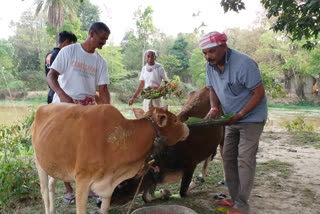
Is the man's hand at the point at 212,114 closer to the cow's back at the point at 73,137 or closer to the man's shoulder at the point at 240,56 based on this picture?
the man's shoulder at the point at 240,56

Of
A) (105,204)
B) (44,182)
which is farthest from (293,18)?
(44,182)

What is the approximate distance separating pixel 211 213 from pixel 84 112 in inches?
85.5

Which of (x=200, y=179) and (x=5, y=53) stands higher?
(x=5, y=53)

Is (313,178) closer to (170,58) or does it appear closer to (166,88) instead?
(166,88)

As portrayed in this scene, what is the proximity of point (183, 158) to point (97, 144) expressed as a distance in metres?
1.67

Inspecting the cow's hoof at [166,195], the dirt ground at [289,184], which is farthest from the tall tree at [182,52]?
the cow's hoof at [166,195]

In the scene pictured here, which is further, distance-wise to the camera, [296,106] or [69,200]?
[296,106]

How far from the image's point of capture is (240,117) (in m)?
3.30

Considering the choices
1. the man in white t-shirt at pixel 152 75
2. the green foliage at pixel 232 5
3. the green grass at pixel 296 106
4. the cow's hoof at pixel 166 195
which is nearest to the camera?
the cow's hoof at pixel 166 195

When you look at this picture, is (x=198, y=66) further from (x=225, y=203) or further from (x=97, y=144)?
(x=97, y=144)

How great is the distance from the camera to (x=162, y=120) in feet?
9.31

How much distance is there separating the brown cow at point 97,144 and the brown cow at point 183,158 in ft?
1.70

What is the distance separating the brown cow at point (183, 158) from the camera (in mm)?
3373

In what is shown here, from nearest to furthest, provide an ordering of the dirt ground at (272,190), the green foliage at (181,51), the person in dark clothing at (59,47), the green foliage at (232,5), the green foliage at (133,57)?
the dirt ground at (272,190), the person in dark clothing at (59,47), the green foliage at (232,5), the green foliage at (181,51), the green foliage at (133,57)
